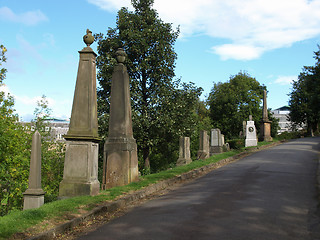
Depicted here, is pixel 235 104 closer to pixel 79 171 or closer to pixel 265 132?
pixel 265 132

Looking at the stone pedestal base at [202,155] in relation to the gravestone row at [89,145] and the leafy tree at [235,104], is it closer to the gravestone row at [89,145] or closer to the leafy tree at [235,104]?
the gravestone row at [89,145]

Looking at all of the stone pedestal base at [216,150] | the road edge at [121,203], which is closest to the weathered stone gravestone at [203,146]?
the stone pedestal base at [216,150]

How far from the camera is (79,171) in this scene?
7793mm

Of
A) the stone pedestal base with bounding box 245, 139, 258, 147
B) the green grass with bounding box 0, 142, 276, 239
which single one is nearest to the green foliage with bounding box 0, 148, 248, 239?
the green grass with bounding box 0, 142, 276, 239

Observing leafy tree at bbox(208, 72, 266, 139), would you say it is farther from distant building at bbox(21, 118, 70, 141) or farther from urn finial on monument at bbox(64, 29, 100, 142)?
urn finial on monument at bbox(64, 29, 100, 142)

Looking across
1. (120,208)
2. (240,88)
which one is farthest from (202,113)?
(120,208)

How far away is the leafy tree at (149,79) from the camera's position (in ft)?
69.1

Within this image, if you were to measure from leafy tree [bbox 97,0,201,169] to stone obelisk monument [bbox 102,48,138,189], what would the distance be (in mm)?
10110

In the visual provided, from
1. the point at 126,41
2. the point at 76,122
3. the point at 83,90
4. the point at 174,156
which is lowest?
the point at 174,156

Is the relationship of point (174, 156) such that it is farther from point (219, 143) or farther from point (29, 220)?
point (29, 220)

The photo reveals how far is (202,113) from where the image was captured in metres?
62.2

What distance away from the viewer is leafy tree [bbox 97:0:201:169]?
69.1 feet

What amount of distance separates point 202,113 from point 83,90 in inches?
2167

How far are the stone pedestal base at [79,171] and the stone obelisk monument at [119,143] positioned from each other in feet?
5.76
